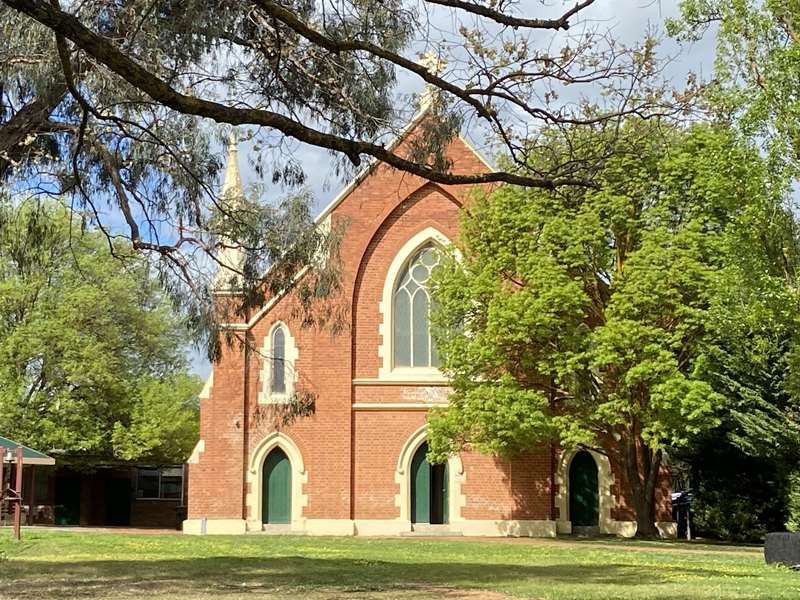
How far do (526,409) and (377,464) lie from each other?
5.59 meters

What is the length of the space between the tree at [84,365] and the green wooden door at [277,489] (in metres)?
8.97

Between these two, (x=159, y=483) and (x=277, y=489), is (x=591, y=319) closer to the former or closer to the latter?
(x=277, y=489)

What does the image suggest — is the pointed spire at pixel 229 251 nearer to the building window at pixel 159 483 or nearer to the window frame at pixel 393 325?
the window frame at pixel 393 325

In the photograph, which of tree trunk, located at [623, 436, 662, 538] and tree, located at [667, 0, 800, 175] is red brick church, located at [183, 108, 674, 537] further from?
tree, located at [667, 0, 800, 175]

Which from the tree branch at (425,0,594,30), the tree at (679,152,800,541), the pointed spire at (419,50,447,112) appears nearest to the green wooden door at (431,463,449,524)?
the tree at (679,152,800,541)

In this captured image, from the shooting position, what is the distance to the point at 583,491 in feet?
101

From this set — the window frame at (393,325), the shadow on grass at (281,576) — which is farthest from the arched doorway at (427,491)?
the shadow on grass at (281,576)

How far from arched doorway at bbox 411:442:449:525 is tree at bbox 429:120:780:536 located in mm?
2541

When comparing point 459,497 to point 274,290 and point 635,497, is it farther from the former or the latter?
point 274,290

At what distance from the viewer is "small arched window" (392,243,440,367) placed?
31141mm

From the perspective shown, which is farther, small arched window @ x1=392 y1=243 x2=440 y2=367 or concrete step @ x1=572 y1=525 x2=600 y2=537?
small arched window @ x1=392 y1=243 x2=440 y2=367

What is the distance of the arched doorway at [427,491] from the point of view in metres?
30.6

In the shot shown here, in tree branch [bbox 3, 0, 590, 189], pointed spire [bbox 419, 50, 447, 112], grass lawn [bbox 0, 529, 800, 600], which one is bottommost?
grass lawn [bbox 0, 529, 800, 600]

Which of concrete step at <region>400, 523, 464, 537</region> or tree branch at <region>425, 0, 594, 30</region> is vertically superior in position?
tree branch at <region>425, 0, 594, 30</region>
